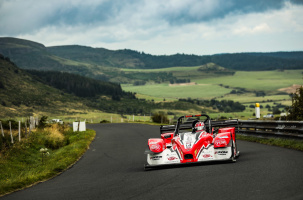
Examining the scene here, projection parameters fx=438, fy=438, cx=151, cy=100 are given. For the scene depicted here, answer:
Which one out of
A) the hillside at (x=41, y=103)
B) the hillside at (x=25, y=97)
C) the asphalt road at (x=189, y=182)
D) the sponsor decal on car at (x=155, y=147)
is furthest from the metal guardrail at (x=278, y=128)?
the hillside at (x=41, y=103)

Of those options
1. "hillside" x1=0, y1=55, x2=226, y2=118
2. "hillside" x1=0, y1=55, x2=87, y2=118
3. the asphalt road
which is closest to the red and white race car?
the asphalt road

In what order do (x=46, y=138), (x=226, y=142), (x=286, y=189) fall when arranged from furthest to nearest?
(x=46, y=138) → (x=226, y=142) → (x=286, y=189)

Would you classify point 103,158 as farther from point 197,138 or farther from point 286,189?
point 286,189

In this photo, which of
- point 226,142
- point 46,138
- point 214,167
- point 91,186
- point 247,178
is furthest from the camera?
point 46,138

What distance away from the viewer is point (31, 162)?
768 inches

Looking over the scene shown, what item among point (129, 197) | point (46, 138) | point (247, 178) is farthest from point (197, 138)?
point (46, 138)

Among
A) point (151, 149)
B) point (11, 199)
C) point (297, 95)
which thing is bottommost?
point (11, 199)

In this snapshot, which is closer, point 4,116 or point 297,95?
point 297,95

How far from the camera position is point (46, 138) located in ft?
88.3

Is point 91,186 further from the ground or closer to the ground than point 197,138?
closer to the ground

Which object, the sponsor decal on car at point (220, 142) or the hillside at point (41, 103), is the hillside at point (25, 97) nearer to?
the hillside at point (41, 103)

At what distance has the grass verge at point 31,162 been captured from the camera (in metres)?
12.0

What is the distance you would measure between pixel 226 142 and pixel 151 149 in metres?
2.18

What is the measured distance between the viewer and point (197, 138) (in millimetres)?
12523
